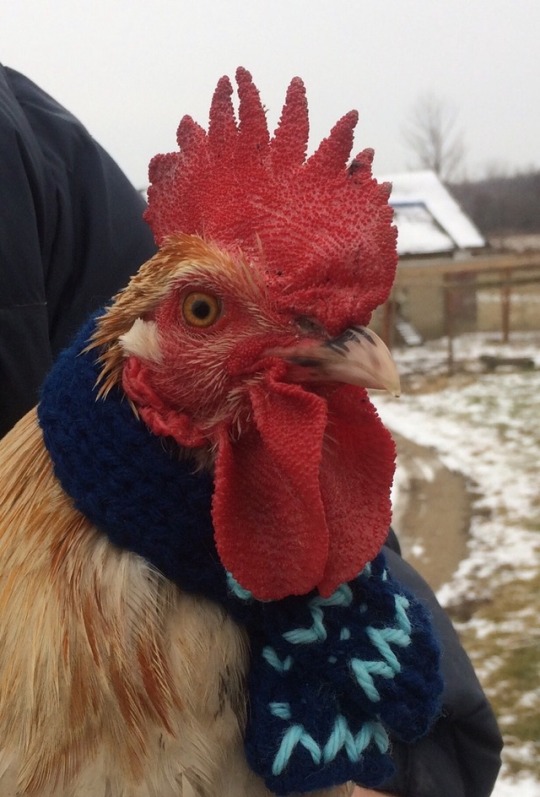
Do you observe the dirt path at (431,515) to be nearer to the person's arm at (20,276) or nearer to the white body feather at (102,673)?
the person's arm at (20,276)

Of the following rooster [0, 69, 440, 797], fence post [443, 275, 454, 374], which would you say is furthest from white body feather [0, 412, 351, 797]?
fence post [443, 275, 454, 374]

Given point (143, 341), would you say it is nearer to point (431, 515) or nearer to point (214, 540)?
point (214, 540)

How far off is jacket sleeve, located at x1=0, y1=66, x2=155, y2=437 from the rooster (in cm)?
48

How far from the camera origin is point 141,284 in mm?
1154

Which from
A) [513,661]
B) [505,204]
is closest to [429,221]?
[513,661]

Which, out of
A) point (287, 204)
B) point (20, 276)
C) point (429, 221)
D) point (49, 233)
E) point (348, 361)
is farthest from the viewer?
point (429, 221)

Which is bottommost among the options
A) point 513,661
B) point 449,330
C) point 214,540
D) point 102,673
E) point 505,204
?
point 513,661

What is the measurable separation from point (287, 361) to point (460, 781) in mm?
1205

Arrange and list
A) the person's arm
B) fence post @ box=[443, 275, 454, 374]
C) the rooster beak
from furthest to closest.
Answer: fence post @ box=[443, 275, 454, 374], the person's arm, the rooster beak

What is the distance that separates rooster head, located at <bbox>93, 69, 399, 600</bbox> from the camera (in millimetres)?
1099

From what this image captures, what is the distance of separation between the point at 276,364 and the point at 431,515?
520 cm

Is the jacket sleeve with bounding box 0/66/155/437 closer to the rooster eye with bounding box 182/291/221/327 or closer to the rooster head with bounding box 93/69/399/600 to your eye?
the rooster head with bounding box 93/69/399/600

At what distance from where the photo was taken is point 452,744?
171 cm

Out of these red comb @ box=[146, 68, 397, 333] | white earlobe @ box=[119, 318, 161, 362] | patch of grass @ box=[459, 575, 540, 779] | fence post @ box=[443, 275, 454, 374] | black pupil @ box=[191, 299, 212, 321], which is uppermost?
red comb @ box=[146, 68, 397, 333]
